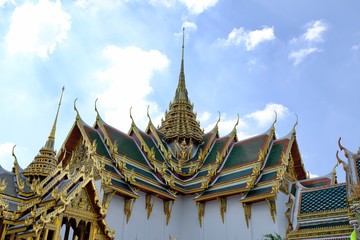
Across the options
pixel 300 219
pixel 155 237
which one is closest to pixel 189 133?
pixel 155 237

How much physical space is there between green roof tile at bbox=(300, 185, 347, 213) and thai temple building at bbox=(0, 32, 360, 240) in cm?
2

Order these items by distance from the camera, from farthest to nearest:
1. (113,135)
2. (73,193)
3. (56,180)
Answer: (113,135) → (56,180) → (73,193)

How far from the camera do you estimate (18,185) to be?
5.37m

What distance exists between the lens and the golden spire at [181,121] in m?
17.4

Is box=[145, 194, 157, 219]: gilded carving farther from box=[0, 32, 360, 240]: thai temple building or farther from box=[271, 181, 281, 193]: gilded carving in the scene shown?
box=[271, 181, 281, 193]: gilded carving

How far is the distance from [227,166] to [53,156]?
925 centimetres

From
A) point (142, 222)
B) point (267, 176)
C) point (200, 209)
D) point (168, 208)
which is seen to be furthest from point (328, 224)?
point (168, 208)

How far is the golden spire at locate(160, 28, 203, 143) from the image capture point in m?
17.4

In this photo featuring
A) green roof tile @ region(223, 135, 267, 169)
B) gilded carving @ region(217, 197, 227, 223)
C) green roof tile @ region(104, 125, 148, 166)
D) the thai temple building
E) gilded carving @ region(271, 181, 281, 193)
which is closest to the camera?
the thai temple building

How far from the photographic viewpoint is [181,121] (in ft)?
60.1

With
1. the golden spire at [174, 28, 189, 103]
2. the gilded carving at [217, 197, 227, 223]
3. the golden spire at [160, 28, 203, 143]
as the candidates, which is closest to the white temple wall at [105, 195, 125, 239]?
the gilded carving at [217, 197, 227, 223]

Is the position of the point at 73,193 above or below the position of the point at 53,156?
below

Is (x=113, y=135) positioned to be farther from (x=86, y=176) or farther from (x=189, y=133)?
(x=86, y=176)

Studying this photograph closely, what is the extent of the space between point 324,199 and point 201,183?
18.8 feet
